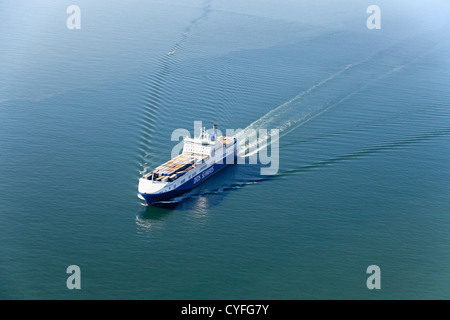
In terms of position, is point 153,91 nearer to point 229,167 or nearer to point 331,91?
point 229,167

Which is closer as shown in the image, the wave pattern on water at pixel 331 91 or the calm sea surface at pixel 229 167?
the calm sea surface at pixel 229 167

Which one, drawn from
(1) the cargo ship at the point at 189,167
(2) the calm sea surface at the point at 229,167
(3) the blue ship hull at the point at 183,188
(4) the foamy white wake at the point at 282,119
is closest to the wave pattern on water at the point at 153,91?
(2) the calm sea surface at the point at 229,167

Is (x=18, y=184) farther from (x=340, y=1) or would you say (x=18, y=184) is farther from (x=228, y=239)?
(x=340, y=1)

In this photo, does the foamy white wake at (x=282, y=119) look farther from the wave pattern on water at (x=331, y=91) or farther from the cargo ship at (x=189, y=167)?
the cargo ship at (x=189, y=167)

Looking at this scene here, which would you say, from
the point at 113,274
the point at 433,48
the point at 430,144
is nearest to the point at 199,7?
the point at 433,48

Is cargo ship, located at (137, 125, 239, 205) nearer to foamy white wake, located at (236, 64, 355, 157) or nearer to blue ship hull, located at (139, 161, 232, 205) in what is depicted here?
blue ship hull, located at (139, 161, 232, 205)

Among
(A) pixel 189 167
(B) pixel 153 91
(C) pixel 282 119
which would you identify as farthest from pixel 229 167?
(B) pixel 153 91
